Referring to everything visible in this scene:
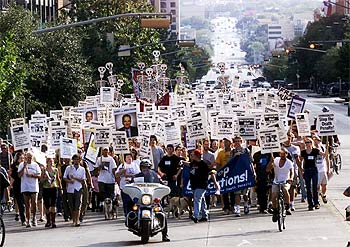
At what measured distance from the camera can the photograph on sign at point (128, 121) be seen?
102 feet

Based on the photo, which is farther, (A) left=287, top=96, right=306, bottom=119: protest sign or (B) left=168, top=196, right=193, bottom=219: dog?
(A) left=287, top=96, right=306, bottom=119: protest sign

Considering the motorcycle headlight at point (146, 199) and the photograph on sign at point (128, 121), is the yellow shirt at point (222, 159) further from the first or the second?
the motorcycle headlight at point (146, 199)

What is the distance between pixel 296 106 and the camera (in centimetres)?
3559

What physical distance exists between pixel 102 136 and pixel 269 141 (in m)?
4.30

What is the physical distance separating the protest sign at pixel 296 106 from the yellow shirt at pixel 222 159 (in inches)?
337

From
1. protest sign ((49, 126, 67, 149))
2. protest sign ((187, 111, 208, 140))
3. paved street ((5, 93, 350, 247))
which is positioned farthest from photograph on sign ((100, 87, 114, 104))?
paved street ((5, 93, 350, 247))

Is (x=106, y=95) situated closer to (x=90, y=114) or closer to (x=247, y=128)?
(x=90, y=114)

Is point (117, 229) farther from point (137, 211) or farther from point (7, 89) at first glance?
point (7, 89)

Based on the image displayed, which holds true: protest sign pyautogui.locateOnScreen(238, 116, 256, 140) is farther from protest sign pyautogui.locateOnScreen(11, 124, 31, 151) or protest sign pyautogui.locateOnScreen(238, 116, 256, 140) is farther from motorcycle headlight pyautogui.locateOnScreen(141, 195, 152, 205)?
motorcycle headlight pyautogui.locateOnScreen(141, 195, 152, 205)

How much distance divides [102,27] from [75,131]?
37427 millimetres

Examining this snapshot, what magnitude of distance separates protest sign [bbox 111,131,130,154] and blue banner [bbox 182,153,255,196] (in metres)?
2.57

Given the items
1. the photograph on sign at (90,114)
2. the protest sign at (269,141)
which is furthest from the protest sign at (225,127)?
the photograph on sign at (90,114)

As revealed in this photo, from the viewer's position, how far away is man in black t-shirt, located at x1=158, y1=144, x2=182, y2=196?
2611 cm

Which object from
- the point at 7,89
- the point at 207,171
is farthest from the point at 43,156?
the point at 7,89
